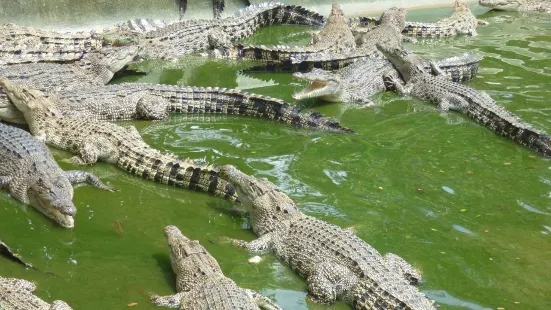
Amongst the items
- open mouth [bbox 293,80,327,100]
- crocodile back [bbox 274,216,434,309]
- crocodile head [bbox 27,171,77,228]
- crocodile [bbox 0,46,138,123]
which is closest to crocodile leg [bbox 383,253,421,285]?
crocodile back [bbox 274,216,434,309]

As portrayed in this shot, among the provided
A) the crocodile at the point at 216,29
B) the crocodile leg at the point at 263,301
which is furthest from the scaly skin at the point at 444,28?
the crocodile leg at the point at 263,301

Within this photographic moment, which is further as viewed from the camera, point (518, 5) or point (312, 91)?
point (518, 5)

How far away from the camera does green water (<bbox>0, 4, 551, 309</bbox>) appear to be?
4738 millimetres

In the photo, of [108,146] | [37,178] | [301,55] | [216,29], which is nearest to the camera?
[37,178]

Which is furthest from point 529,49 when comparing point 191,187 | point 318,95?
point 191,187

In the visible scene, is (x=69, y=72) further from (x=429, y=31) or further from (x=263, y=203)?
(x=429, y=31)

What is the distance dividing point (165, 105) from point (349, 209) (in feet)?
9.52

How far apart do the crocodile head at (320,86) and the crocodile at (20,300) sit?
4611 mm

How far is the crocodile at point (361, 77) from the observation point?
8289 mm

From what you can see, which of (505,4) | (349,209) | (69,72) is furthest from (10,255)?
(505,4)

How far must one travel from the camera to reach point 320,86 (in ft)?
27.4

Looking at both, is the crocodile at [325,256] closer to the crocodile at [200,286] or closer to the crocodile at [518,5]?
the crocodile at [200,286]

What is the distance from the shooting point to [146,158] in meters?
6.23

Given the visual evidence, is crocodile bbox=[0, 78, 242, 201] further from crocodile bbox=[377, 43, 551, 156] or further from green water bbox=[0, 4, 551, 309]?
crocodile bbox=[377, 43, 551, 156]
